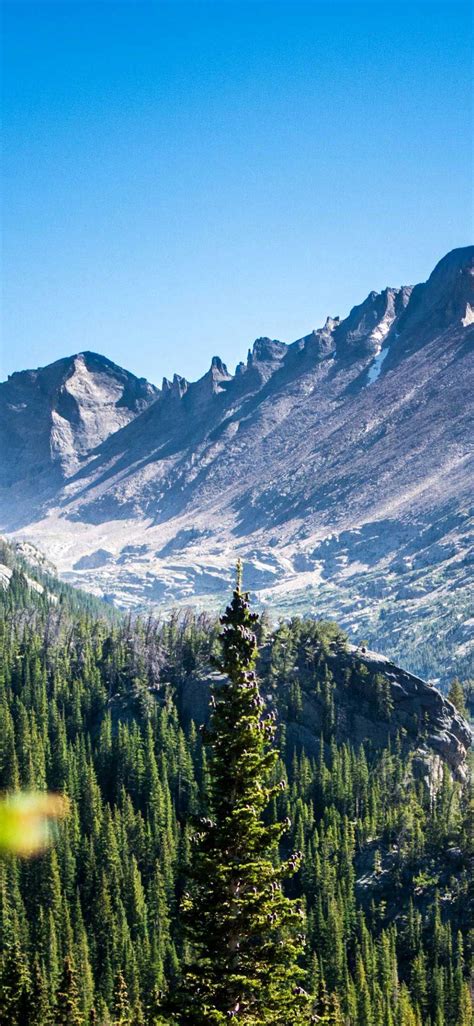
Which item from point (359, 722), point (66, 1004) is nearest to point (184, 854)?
point (359, 722)

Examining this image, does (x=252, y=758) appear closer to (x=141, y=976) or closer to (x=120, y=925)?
(x=141, y=976)

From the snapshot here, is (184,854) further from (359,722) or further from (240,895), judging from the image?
(240,895)

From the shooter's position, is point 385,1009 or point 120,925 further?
point 120,925

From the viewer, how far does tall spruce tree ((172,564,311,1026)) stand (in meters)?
31.7

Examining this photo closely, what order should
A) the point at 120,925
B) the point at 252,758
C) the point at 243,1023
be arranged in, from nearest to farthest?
the point at 243,1023, the point at 252,758, the point at 120,925

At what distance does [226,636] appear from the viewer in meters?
34.1

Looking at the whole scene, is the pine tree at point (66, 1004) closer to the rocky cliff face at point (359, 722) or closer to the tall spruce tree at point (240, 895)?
the tall spruce tree at point (240, 895)

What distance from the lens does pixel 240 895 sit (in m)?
32.3

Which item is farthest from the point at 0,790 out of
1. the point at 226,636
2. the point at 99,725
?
the point at 226,636

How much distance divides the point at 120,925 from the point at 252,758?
11375 centimetres

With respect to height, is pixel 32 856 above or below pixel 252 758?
below

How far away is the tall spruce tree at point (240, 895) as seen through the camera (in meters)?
31.7

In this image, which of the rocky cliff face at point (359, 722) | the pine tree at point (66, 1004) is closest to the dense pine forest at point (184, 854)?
the pine tree at point (66, 1004)

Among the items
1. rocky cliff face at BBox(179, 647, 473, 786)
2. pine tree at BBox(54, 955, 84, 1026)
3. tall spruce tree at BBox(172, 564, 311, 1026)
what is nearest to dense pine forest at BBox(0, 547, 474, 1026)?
pine tree at BBox(54, 955, 84, 1026)
